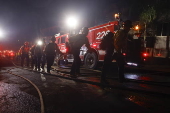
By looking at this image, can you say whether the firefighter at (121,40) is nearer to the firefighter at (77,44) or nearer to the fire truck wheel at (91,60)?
the firefighter at (77,44)

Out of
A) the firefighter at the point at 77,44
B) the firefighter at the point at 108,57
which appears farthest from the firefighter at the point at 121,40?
the firefighter at the point at 77,44

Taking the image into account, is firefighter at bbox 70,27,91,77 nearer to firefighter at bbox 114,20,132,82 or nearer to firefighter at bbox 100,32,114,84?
firefighter at bbox 100,32,114,84

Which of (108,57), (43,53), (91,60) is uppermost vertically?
(43,53)

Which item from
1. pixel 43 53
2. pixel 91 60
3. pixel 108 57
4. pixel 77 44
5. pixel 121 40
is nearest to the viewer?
pixel 121 40

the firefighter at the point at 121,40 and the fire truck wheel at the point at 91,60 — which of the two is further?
the fire truck wheel at the point at 91,60

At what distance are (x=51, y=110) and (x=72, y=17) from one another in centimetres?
961

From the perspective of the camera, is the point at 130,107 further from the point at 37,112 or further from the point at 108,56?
the point at 108,56

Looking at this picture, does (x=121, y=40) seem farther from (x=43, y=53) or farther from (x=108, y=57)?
(x=43, y=53)

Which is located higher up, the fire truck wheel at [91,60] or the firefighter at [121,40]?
the firefighter at [121,40]

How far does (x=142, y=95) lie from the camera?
2.91 meters

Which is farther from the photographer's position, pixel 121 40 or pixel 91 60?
pixel 91 60

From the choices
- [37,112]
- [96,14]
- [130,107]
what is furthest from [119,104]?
[96,14]

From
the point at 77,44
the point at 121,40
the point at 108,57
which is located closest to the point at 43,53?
the point at 77,44

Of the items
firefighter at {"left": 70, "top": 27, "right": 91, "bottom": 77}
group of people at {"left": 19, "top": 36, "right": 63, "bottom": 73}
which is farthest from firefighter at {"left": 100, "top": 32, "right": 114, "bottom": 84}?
group of people at {"left": 19, "top": 36, "right": 63, "bottom": 73}
